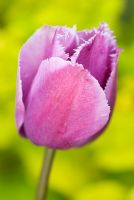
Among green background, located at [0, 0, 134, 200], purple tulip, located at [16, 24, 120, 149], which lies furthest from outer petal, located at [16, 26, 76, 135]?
green background, located at [0, 0, 134, 200]

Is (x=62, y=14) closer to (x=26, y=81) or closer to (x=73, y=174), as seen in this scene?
(x=73, y=174)

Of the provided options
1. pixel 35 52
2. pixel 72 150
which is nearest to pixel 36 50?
pixel 35 52

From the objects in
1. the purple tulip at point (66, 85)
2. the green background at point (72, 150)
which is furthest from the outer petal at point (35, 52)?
the green background at point (72, 150)

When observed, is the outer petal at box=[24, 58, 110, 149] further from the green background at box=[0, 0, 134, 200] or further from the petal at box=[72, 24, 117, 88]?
the green background at box=[0, 0, 134, 200]

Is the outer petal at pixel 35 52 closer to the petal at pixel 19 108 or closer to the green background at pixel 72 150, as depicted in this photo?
the petal at pixel 19 108

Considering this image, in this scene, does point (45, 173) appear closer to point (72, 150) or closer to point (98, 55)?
point (98, 55)

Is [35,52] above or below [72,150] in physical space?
above
